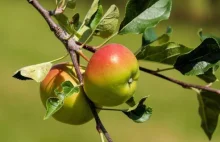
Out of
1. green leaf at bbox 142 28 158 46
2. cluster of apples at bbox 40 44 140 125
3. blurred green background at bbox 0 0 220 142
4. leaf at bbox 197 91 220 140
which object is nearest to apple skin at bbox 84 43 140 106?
cluster of apples at bbox 40 44 140 125

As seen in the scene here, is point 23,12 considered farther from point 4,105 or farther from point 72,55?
point 72,55

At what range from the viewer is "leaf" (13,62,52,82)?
32.9 inches

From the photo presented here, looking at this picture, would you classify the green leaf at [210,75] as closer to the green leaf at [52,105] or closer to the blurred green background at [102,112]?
the green leaf at [52,105]

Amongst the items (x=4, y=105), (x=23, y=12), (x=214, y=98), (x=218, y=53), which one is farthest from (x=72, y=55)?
(x=23, y=12)

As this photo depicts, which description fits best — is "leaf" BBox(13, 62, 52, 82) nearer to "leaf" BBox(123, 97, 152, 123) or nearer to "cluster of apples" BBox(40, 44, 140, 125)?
"cluster of apples" BBox(40, 44, 140, 125)

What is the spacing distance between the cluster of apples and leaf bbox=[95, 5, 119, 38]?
0.06 meters

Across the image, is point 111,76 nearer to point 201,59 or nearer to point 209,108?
point 201,59

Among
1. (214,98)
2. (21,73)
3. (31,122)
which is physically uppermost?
(21,73)

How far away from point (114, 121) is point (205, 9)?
385 cm

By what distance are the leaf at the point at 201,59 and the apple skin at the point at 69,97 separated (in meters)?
0.14

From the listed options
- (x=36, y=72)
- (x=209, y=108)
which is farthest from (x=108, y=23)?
(x=209, y=108)

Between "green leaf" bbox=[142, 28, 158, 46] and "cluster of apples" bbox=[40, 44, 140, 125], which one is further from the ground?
"cluster of apples" bbox=[40, 44, 140, 125]

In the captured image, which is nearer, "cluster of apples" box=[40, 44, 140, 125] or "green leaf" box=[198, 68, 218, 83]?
"cluster of apples" box=[40, 44, 140, 125]

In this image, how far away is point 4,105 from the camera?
15.9ft
